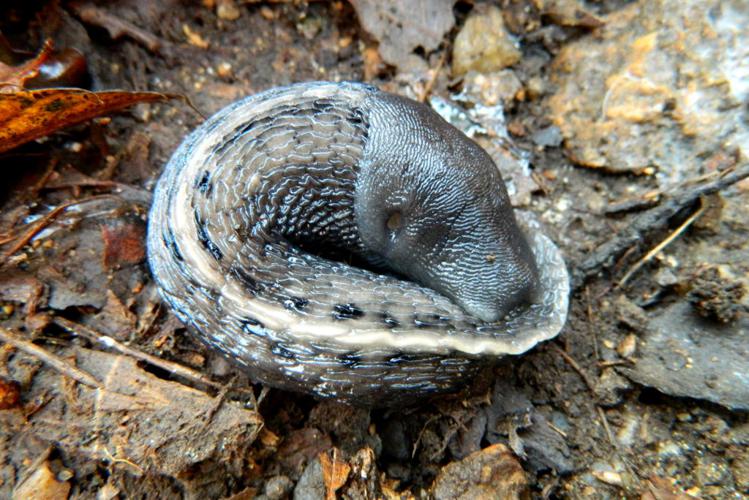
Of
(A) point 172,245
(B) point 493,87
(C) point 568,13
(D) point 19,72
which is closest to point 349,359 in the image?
(A) point 172,245

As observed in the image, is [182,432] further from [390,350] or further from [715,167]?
[715,167]

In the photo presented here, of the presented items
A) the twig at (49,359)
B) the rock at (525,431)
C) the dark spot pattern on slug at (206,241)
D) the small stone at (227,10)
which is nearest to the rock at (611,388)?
the rock at (525,431)

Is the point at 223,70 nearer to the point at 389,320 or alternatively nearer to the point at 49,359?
the point at 49,359

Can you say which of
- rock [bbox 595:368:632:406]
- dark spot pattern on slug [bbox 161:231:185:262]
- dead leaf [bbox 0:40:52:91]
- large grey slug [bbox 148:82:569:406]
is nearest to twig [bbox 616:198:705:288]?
large grey slug [bbox 148:82:569:406]

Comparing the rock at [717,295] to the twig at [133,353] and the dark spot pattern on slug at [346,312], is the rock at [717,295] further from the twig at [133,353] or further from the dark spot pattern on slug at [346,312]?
the twig at [133,353]

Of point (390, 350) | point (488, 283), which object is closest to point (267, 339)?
point (390, 350)

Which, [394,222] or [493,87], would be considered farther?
[493,87]
